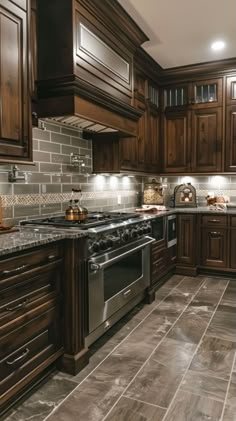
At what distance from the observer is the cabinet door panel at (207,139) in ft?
14.7

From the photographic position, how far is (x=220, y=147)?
176 inches

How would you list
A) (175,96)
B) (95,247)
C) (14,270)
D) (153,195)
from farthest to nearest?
(175,96)
(153,195)
(95,247)
(14,270)

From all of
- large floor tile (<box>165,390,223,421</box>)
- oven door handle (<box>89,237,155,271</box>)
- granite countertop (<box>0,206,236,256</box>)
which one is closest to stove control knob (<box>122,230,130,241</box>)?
oven door handle (<box>89,237,155,271</box>)

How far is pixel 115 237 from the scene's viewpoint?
2553 mm

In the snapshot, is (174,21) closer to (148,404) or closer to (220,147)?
(220,147)

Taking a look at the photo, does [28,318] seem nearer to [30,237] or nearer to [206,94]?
[30,237]

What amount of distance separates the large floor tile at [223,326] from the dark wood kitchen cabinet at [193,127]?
2.14 metres

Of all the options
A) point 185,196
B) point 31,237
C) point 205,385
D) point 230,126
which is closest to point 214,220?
point 185,196

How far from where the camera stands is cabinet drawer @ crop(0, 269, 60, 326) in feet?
5.39

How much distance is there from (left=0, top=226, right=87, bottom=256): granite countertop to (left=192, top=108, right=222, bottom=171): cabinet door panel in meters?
2.95

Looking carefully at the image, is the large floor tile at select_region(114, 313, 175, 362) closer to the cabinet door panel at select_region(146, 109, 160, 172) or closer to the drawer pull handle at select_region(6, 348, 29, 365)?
the drawer pull handle at select_region(6, 348, 29, 365)

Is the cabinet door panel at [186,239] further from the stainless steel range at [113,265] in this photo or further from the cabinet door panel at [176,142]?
the stainless steel range at [113,265]

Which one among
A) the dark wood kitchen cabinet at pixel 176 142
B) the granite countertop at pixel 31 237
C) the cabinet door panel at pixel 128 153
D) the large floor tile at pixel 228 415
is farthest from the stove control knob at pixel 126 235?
the dark wood kitchen cabinet at pixel 176 142

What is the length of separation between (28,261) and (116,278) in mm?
1030
